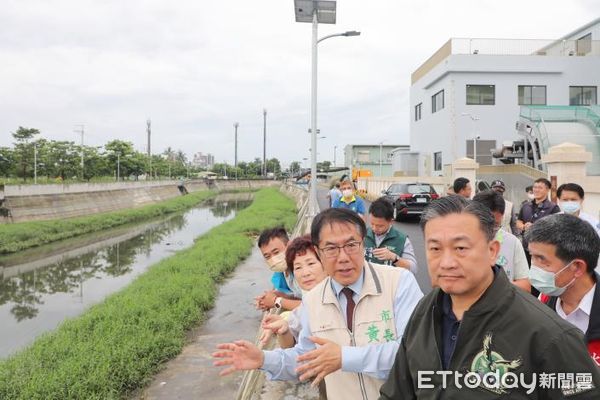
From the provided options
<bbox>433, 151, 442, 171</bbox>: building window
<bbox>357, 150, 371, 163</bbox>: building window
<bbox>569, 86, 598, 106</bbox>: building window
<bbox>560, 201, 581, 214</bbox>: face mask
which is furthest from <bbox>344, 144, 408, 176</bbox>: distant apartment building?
<bbox>560, 201, 581, 214</bbox>: face mask

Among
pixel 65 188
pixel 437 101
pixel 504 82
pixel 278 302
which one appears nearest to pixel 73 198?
pixel 65 188

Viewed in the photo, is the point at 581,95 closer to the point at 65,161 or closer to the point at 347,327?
the point at 347,327

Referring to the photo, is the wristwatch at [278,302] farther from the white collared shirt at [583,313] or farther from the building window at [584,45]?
the building window at [584,45]

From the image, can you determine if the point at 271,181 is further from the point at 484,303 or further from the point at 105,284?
the point at 484,303

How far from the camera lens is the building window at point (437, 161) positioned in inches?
1169

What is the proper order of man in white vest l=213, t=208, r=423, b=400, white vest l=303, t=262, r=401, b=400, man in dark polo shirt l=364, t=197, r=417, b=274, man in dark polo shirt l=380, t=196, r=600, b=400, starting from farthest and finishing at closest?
man in dark polo shirt l=364, t=197, r=417, b=274
white vest l=303, t=262, r=401, b=400
man in white vest l=213, t=208, r=423, b=400
man in dark polo shirt l=380, t=196, r=600, b=400

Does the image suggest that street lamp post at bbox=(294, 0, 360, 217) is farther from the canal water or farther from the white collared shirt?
the white collared shirt

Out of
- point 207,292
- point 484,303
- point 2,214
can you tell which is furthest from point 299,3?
point 2,214

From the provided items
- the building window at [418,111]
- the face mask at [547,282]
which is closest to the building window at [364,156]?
the building window at [418,111]

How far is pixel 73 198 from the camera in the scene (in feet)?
99.2

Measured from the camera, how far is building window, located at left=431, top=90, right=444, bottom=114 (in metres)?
29.3

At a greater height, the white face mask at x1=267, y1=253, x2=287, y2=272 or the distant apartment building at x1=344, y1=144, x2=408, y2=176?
the distant apartment building at x1=344, y1=144, x2=408, y2=176

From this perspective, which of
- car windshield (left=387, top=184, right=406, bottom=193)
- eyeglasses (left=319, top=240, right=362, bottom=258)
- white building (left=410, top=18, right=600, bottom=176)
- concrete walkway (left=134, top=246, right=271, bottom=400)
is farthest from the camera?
white building (left=410, top=18, right=600, bottom=176)

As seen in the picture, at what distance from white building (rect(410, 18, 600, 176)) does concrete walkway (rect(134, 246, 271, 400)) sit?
19.9 m
